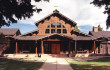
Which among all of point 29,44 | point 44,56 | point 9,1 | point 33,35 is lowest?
point 44,56

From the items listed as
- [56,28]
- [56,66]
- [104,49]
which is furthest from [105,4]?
[104,49]

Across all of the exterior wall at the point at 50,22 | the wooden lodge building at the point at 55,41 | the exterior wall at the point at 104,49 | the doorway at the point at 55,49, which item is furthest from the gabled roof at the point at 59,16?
the exterior wall at the point at 104,49

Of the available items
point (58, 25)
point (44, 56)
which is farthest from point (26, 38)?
point (58, 25)

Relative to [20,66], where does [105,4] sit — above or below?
above

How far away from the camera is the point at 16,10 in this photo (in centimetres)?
1344

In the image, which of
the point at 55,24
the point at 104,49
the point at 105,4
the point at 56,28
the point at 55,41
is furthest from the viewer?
the point at 104,49

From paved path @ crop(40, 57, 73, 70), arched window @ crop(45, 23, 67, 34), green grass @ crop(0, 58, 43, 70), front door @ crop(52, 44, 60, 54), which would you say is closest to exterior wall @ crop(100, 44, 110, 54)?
arched window @ crop(45, 23, 67, 34)

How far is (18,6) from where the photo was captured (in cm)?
1332

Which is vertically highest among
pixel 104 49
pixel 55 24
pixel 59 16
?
pixel 59 16

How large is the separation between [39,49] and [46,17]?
6.97m

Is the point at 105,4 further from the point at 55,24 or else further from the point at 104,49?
the point at 104,49

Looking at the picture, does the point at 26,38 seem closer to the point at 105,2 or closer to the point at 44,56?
the point at 44,56

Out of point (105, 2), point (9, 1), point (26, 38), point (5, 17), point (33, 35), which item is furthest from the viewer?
point (33, 35)

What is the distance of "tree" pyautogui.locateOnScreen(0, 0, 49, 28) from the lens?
Answer: 1309cm
